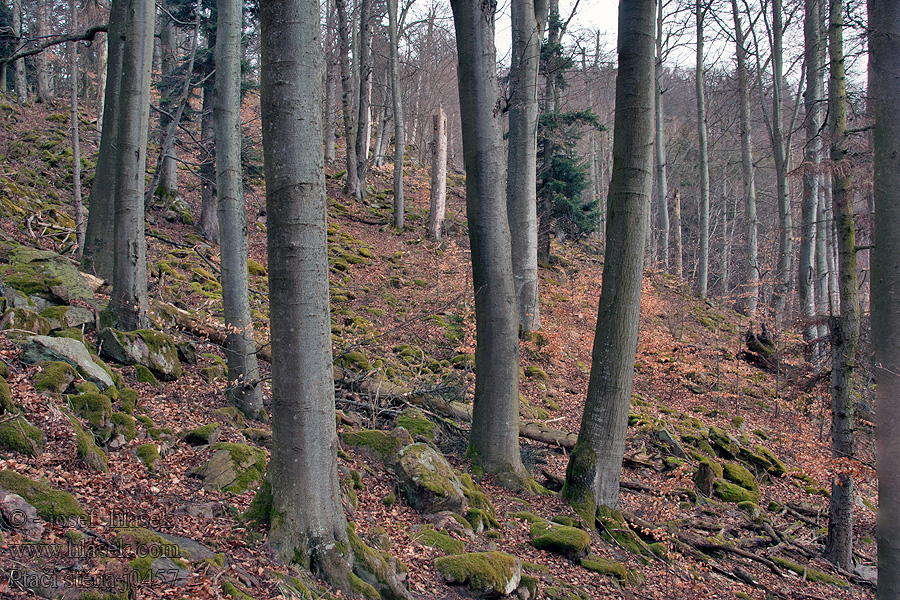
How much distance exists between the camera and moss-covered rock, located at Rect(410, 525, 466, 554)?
470 centimetres

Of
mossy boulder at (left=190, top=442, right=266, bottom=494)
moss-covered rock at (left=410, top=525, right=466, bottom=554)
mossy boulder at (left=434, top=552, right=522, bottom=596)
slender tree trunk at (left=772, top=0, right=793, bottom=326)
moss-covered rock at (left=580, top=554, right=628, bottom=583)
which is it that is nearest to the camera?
mossy boulder at (left=434, top=552, right=522, bottom=596)

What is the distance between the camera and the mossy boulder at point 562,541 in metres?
5.35

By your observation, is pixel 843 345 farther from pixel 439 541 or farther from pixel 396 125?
pixel 396 125

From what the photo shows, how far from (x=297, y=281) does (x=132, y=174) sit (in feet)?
15.6

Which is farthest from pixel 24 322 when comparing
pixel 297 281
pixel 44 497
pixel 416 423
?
pixel 416 423

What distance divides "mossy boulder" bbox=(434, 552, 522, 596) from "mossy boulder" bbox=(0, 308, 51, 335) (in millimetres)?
4420

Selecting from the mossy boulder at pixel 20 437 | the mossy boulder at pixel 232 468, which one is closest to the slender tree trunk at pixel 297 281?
the mossy boulder at pixel 232 468

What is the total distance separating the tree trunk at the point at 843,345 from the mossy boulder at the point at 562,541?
3.67 meters

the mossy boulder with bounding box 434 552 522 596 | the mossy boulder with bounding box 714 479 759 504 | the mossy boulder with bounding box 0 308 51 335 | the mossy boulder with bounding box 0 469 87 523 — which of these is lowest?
the mossy boulder with bounding box 714 479 759 504

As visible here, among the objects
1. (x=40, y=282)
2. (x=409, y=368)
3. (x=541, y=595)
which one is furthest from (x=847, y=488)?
(x=40, y=282)

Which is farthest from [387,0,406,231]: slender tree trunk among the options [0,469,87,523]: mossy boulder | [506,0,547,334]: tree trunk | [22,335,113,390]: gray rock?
[0,469,87,523]: mossy boulder

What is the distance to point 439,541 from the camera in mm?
4777

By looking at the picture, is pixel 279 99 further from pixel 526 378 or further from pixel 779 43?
pixel 779 43

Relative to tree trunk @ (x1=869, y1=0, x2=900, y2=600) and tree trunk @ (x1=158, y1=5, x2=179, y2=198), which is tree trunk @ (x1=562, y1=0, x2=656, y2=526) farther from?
tree trunk @ (x1=158, y1=5, x2=179, y2=198)
